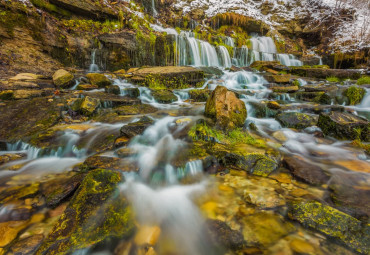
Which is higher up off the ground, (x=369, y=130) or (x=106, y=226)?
(x=369, y=130)

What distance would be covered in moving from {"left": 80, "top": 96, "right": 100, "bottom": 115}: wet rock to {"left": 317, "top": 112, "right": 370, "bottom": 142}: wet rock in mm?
6163

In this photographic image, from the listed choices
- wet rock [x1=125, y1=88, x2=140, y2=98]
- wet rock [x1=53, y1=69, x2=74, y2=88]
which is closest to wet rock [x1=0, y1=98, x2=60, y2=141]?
wet rock [x1=53, y1=69, x2=74, y2=88]

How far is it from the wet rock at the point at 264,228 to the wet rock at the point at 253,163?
906 millimetres

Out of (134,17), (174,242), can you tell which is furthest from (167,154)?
(134,17)

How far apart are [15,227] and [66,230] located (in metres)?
0.77

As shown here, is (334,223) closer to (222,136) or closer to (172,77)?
(222,136)

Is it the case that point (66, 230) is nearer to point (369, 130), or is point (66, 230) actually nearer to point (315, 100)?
point (369, 130)

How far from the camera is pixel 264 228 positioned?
1.80 meters

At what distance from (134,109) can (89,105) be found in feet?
4.26

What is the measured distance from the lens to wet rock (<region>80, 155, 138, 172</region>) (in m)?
2.77

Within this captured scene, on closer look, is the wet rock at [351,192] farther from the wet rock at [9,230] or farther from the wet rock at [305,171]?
the wet rock at [9,230]

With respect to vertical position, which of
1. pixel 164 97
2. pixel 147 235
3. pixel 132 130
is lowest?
pixel 147 235

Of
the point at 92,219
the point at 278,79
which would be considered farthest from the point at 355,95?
the point at 92,219

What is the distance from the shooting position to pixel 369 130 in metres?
3.87
